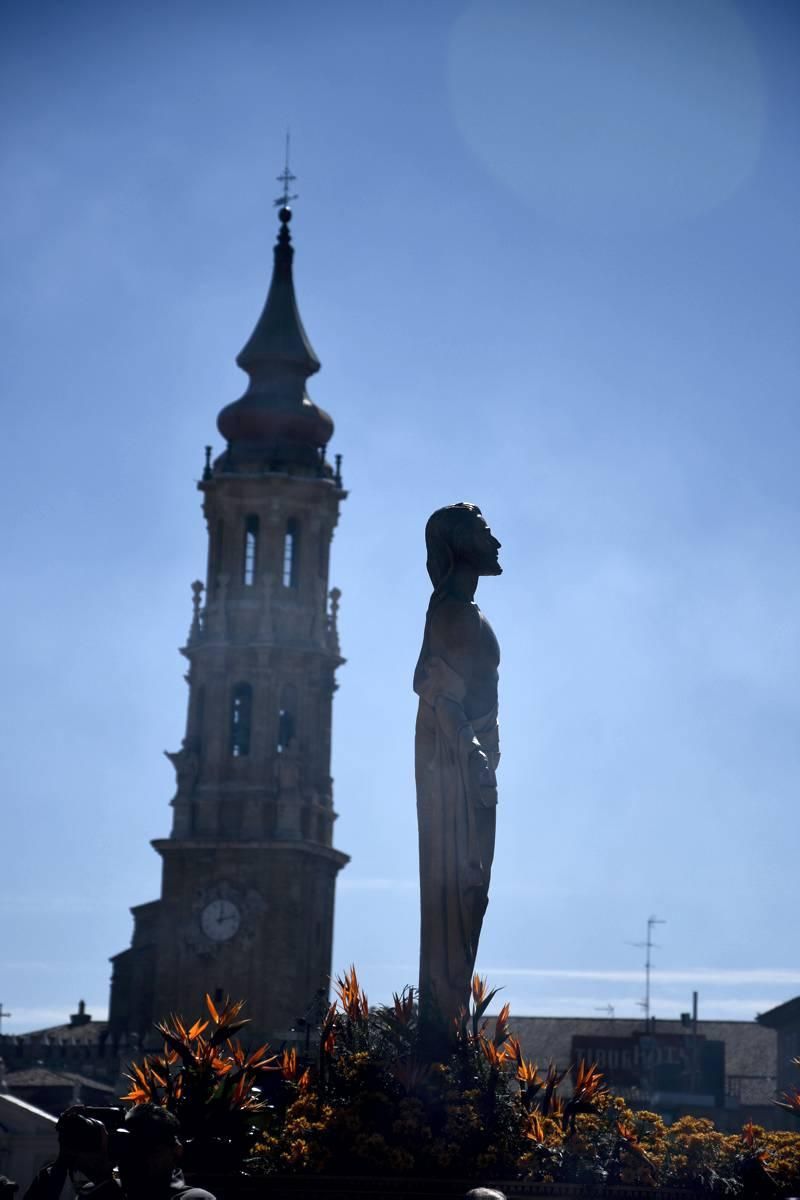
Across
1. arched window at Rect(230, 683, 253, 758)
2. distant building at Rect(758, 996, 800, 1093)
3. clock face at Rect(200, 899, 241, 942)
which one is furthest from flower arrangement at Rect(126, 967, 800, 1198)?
arched window at Rect(230, 683, 253, 758)

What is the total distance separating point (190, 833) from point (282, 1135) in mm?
70150

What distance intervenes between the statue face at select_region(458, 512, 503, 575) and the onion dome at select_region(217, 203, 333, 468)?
2803 inches

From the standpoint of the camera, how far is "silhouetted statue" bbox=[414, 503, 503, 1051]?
49.8 ft

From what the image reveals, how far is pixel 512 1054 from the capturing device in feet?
46.2

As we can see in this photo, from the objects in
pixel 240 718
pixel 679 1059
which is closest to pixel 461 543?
pixel 240 718

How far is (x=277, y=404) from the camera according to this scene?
86500 millimetres

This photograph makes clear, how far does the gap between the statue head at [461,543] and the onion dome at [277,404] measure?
7109cm

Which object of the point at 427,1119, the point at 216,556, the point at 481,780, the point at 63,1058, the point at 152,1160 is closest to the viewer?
the point at 152,1160

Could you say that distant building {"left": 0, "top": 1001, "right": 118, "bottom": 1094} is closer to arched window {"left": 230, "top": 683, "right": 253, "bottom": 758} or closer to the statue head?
arched window {"left": 230, "top": 683, "right": 253, "bottom": 758}

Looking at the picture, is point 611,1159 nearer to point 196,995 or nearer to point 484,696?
point 484,696

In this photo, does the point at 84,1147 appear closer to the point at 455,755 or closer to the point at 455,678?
Answer: the point at 455,755

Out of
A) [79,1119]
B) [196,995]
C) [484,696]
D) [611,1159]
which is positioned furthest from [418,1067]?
[196,995]

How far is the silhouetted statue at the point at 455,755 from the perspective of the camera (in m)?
15.2

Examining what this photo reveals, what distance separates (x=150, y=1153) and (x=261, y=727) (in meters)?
75.2
